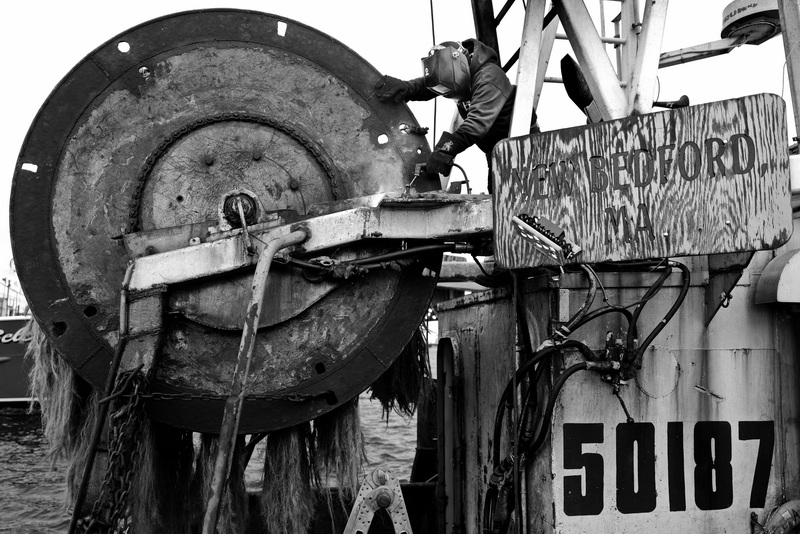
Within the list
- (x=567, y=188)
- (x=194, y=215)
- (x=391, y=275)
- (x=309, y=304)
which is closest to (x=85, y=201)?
A: (x=194, y=215)

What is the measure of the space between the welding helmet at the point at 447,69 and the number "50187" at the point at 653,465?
2.19 m

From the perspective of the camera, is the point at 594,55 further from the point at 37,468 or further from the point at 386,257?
the point at 37,468

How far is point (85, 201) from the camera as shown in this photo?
432 cm

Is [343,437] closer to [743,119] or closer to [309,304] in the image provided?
[309,304]

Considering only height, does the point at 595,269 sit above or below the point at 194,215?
below

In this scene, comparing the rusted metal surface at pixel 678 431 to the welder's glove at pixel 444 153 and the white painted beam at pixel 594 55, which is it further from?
the white painted beam at pixel 594 55

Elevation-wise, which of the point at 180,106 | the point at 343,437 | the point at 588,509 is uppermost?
the point at 180,106

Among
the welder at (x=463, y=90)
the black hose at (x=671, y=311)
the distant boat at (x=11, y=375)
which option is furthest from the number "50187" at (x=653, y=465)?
the distant boat at (x=11, y=375)

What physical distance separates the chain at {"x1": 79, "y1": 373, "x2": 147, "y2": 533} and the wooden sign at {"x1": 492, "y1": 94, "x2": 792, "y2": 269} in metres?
1.98

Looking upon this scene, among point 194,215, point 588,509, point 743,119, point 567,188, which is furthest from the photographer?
point 194,215

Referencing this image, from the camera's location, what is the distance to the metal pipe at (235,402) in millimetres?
3256

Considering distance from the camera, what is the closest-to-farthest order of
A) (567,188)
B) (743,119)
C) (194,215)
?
(743,119), (567,188), (194,215)

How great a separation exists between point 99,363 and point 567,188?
2709 millimetres

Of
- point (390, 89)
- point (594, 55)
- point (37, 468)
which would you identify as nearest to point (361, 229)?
point (390, 89)
